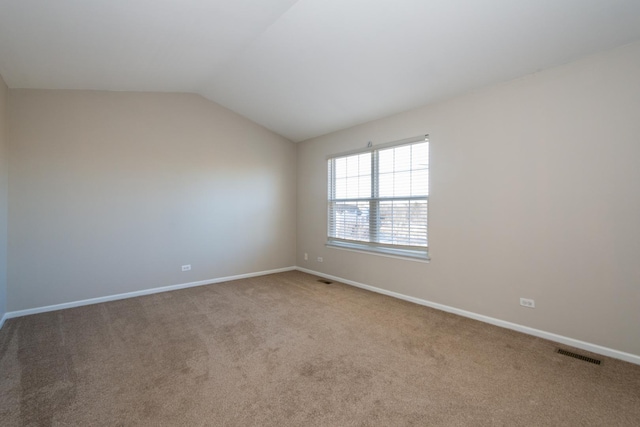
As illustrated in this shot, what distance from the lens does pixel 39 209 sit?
3.64 meters

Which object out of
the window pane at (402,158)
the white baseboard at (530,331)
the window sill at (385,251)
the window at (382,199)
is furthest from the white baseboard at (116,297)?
the window pane at (402,158)

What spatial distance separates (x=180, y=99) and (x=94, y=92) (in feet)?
3.62

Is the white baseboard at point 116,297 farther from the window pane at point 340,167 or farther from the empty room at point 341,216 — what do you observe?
the window pane at point 340,167

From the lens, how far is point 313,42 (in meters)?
3.04

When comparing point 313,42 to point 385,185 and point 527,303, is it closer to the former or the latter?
point 385,185

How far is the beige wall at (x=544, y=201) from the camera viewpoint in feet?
8.14

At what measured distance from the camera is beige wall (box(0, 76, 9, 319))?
3266 mm

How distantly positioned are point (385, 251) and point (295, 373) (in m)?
2.47

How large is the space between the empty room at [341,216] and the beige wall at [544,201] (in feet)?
0.06

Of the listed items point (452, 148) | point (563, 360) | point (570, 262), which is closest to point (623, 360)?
point (563, 360)

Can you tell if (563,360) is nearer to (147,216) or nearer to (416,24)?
(416,24)

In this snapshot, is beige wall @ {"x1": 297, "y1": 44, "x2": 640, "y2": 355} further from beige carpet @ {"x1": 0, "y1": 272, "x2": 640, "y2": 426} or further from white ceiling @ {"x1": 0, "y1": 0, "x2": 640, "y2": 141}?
beige carpet @ {"x1": 0, "y1": 272, "x2": 640, "y2": 426}

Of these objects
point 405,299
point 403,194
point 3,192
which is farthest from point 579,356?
point 3,192

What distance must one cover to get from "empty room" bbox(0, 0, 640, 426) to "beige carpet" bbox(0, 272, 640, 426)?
2cm
